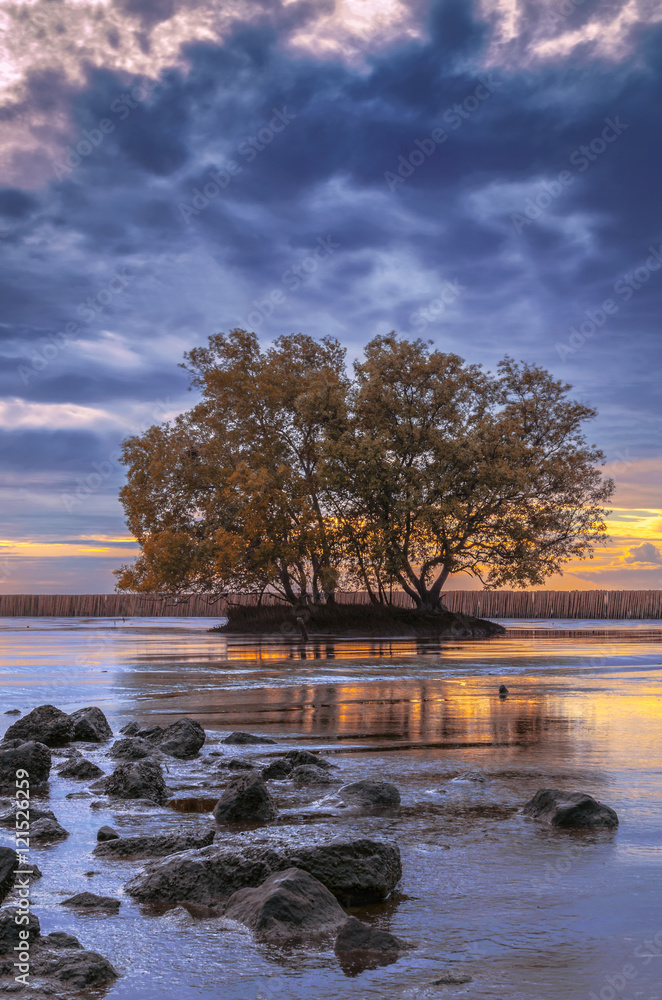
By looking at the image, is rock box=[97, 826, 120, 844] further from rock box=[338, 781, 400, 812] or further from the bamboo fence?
the bamboo fence

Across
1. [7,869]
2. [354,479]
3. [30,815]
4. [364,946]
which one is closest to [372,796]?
[30,815]

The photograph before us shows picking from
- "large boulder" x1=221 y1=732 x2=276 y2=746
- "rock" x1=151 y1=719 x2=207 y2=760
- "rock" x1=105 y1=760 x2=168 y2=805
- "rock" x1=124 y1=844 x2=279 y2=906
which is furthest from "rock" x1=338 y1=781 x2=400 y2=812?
"large boulder" x1=221 y1=732 x2=276 y2=746

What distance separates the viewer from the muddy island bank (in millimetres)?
32875

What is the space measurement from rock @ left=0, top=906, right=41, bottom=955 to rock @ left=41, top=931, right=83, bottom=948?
51 mm

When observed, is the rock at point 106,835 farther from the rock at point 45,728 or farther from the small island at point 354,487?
the small island at point 354,487

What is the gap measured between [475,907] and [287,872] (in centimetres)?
71

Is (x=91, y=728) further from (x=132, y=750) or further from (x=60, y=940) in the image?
(x=60, y=940)

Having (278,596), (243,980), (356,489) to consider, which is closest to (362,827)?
(243,980)

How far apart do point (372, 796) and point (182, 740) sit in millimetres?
2266

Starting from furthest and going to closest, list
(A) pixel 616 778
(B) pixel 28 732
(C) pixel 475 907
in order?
(B) pixel 28 732, (A) pixel 616 778, (C) pixel 475 907

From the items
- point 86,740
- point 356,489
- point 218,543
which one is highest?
point 356,489

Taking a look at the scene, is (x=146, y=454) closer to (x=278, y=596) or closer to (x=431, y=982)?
(x=278, y=596)

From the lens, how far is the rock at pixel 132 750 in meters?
6.07

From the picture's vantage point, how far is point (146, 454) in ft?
128
